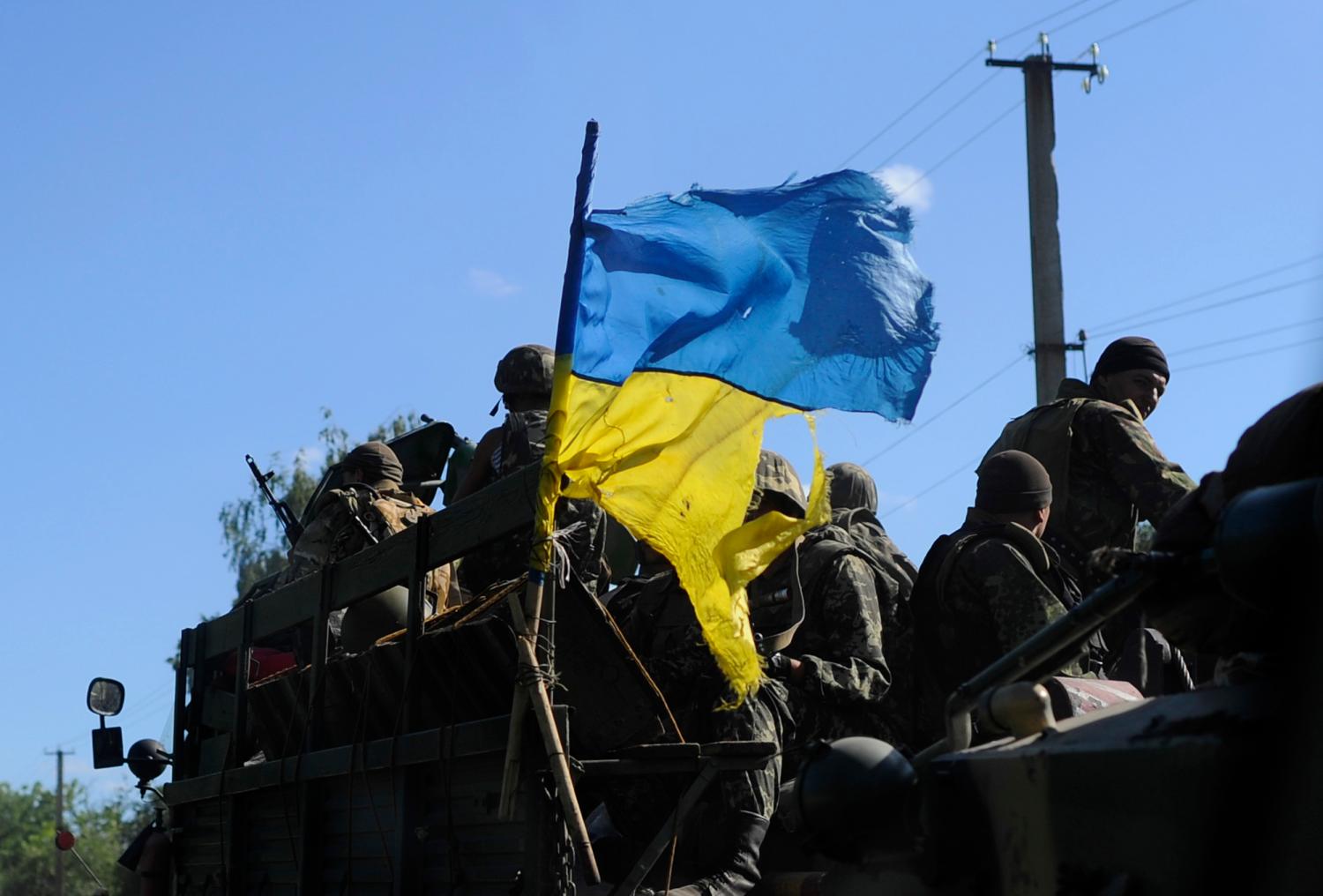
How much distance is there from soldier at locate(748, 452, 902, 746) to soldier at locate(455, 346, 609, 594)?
2.14 ft

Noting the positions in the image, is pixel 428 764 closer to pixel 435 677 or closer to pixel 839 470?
pixel 435 677

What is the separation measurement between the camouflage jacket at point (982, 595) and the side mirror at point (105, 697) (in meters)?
5.12

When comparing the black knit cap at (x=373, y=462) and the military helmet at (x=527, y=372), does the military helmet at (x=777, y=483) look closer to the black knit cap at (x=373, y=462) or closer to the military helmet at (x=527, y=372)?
the military helmet at (x=527, y=372)

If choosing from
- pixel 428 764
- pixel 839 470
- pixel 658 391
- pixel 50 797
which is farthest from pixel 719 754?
pixel 50 797

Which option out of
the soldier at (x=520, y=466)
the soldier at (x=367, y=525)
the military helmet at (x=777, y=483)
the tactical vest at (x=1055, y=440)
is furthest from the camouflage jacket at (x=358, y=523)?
the tactical vest at (x=1055, y=440)

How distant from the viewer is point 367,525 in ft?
22.3

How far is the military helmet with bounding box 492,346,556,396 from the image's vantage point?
7137 mm

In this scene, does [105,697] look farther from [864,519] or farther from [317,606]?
[864,519]

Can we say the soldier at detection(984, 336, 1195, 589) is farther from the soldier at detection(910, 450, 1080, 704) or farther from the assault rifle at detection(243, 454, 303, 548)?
the assault rifle at detection(243, 454, 303, 548)

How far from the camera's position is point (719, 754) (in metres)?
5.07

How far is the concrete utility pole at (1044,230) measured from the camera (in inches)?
610

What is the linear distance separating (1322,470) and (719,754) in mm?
2990

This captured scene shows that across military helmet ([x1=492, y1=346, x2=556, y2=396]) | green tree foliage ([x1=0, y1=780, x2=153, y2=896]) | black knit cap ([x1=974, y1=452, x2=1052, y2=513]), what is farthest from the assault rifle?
green tree foliage ([x1=0, y1=780, x2=153, y2=896])

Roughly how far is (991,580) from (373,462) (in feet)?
10.8
